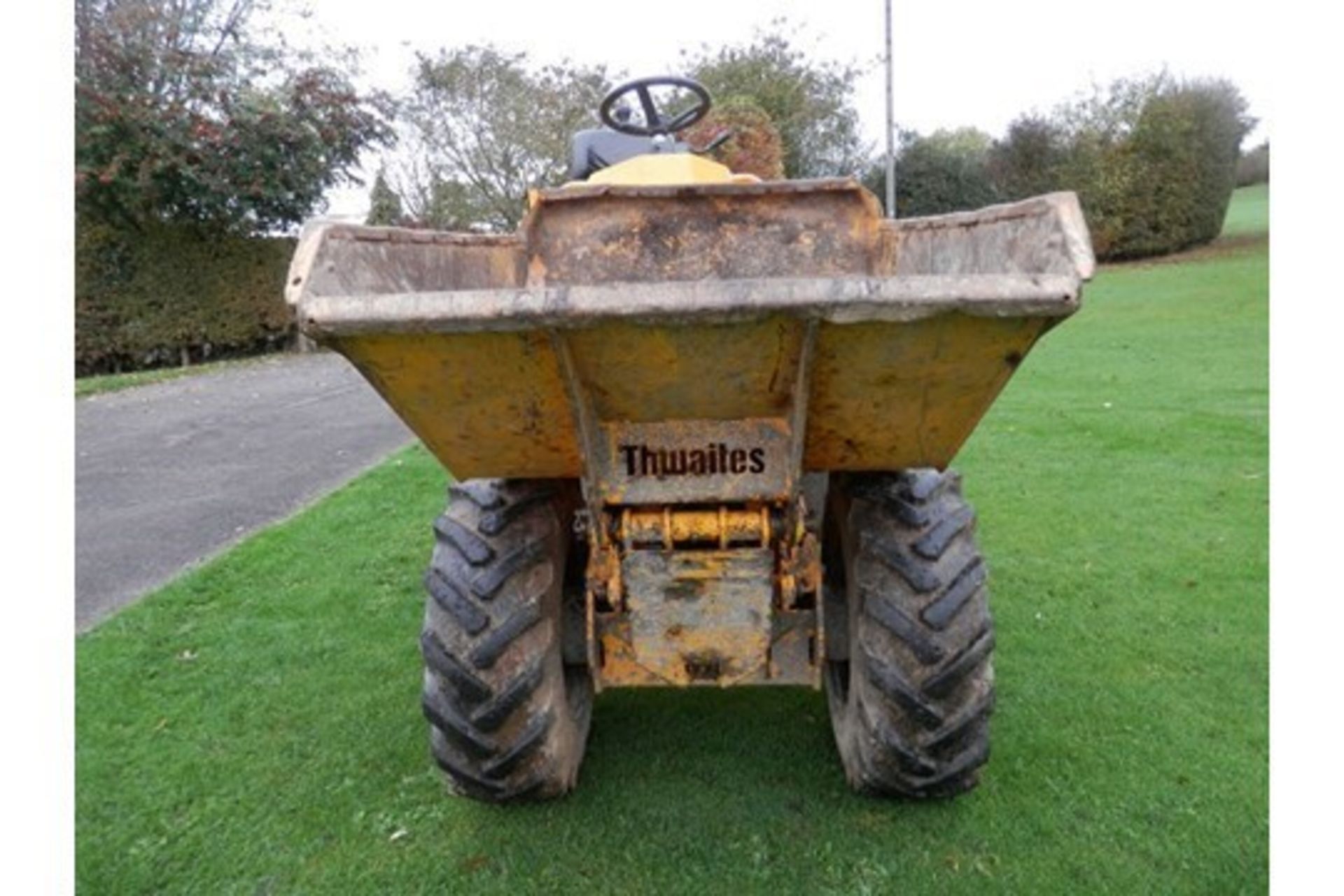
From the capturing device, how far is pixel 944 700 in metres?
2.51

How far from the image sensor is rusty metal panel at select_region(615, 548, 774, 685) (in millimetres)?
2225

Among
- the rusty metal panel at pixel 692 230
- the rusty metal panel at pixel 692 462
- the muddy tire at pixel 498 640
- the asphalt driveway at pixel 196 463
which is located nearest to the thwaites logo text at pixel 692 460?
the rusty metal panel at pixel 692 462

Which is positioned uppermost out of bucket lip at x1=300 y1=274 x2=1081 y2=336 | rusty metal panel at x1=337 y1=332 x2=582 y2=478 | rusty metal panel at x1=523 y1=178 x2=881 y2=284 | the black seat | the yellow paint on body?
the black seat

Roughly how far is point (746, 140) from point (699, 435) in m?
15.4

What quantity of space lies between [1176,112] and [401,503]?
21.3 m

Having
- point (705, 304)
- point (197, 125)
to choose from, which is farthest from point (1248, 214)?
point (705, 304)

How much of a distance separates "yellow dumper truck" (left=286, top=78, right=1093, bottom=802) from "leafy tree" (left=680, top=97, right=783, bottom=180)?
10369 mm

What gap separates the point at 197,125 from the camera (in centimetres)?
1352

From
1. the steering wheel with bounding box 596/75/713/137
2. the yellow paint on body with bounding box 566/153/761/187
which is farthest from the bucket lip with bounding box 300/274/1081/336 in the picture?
the steering wheel with bounding box 596/75/713/137

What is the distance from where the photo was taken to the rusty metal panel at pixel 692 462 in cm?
207

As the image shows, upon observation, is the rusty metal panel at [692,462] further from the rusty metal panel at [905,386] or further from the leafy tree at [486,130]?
the leafy tree at [486,130]

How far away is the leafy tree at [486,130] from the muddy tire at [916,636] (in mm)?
18203

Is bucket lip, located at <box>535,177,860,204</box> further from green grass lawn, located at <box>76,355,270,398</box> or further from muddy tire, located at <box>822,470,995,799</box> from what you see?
green grass lawn, located at <box>76,355,270,398</box>

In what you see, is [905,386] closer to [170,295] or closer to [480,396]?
[480,396]
